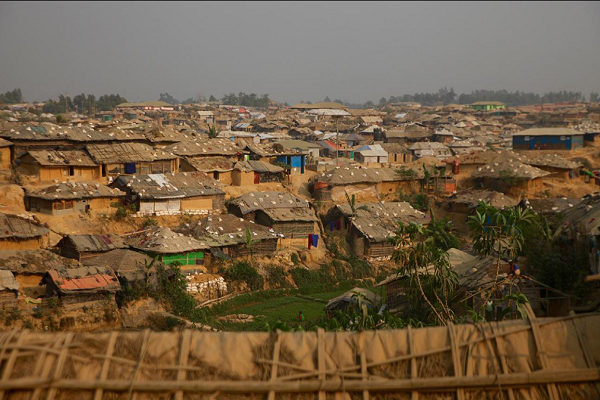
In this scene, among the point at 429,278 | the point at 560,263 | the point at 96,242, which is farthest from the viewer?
the point at 96,242

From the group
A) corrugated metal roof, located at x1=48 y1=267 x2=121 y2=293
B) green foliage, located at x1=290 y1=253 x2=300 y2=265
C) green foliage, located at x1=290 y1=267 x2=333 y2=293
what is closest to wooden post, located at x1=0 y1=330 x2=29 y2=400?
corrugated metal roof, located at x1=48 y1=267 x2=121 y2=293

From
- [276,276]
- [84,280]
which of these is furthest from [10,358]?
[276,276]

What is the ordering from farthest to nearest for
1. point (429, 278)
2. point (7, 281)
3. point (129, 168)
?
point (129, 168) → point (7, 281) → point (429, 278)

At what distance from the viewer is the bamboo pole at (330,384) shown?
5.82 meters

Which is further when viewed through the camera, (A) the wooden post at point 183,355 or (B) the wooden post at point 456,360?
(B) the wooden post at point 456,360

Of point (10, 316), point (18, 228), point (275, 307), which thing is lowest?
point (275, 307)

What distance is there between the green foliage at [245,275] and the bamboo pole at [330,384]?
20789 millimetres

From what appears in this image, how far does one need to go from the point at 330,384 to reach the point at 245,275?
842 inches

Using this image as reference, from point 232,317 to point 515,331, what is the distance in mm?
18390

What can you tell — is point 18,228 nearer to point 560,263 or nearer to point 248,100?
point 560,263

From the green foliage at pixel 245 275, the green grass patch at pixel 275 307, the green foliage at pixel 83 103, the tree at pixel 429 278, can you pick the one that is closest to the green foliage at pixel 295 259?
the green grass patch at pixel 275 307

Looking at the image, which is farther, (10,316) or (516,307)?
(10,316)

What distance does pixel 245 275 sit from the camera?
27078mm

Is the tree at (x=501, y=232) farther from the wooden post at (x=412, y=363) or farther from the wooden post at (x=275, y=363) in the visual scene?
the wooden post at (x=275, y=363)
